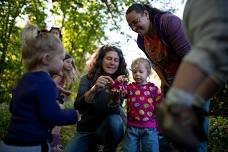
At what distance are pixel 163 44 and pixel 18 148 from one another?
1.35m

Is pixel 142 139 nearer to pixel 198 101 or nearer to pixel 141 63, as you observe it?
pixel 141 63

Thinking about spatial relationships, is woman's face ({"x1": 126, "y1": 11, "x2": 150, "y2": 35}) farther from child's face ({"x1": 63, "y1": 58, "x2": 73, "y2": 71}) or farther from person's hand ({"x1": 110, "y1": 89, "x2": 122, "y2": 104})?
child's face ({"x1": 63, "y1": 58, "x2": 73, "y2": 71})

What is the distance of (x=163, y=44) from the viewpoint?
10.7 feet

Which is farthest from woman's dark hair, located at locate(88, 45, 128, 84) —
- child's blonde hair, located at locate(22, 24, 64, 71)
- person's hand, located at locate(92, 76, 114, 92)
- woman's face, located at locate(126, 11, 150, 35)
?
child's blonde hair, located at locate(22, 24, 64, 71)

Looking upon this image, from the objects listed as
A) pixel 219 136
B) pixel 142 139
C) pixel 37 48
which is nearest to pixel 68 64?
pixel 142 139

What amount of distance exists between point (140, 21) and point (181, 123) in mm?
2160

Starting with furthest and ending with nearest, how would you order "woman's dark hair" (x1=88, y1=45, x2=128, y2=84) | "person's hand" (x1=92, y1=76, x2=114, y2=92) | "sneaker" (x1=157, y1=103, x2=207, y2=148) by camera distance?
"woman's dark hair" (x1=88, y1=45, x2=128, y2=84), "person's hand" (x1=92, y1=76, x2=114, y2=92), "sneaker" (x1=157, y1=103, x2=207, y2=148)

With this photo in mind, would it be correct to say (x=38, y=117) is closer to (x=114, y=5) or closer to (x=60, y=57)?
(x=60, y=57)

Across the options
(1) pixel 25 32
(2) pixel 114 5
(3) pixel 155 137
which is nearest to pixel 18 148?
(1) pixel 25 32

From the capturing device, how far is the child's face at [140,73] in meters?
4.57

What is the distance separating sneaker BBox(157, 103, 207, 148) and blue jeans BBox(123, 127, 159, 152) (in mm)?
2976

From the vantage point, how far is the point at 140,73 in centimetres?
457

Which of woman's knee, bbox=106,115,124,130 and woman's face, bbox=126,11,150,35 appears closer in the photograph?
woman's face, bbox=126,11,150,35

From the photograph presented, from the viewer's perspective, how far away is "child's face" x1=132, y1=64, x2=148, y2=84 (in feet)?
15.0
